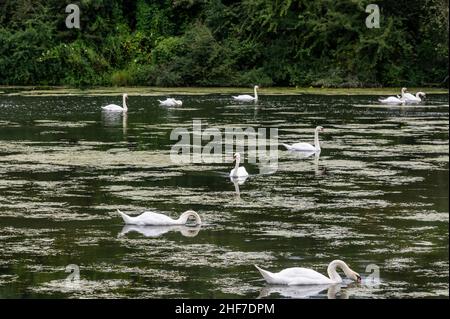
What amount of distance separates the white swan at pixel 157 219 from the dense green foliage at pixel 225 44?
79.9 feet

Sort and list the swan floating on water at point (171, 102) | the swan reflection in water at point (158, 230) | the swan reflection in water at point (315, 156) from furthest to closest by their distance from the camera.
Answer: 1. the swan floating on water at point (171, 102)
2. the swan reflection in water at point (315, 156)
3. the swan reflection in water at point (158, 230)

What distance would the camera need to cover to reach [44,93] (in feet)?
119

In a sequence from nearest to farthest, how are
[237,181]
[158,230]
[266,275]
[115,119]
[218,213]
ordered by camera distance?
[266,275]
[158,230]
[218,213]
[237,181]
[115,119]

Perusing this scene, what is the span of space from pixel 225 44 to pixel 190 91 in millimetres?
3788

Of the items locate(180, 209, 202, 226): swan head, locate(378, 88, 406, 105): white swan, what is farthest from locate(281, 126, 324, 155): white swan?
locate(378, 88, 406, 105): white swan

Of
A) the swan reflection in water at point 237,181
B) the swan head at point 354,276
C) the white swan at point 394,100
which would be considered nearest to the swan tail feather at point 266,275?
the swan head at point 354,276

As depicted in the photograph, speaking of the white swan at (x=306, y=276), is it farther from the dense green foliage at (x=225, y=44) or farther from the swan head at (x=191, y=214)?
the dense green foliage at (x=225, y=44)

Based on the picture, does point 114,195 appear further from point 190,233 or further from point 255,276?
point 255,276

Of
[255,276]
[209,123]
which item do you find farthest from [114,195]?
[209,123]

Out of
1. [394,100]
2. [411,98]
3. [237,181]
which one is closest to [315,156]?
[237,181]

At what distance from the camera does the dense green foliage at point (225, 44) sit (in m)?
38.0

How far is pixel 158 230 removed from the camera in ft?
42.8

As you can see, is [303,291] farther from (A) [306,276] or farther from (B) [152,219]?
(B) [152,219]

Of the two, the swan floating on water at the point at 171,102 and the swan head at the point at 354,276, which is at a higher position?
the swan floating on water at the point at 171,102
